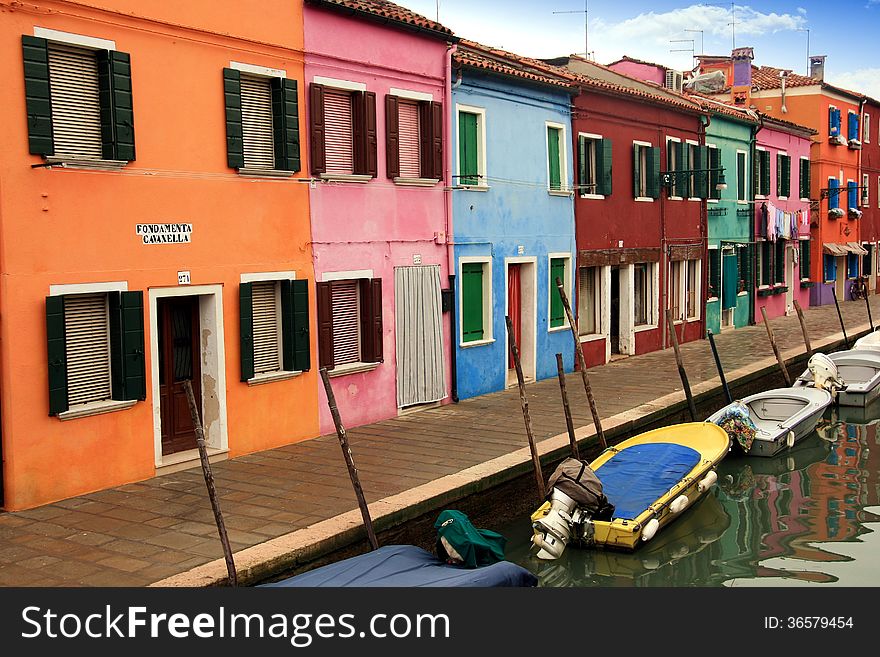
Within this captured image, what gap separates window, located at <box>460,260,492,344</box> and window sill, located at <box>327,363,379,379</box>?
2734 mm

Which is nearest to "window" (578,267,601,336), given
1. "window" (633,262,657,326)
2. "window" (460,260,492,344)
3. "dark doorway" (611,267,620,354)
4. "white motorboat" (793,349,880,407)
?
"dark doorway" (611,267,620,354)

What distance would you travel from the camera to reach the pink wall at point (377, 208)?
47.2 feet

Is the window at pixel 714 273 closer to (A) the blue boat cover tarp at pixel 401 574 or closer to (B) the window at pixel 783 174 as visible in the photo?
(B) the window at pixel 783 174

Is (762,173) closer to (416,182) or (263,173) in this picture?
(416,182)

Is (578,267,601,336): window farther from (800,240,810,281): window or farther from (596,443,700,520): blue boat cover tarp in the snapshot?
(800,240,810,281): window

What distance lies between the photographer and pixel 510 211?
1875 cm

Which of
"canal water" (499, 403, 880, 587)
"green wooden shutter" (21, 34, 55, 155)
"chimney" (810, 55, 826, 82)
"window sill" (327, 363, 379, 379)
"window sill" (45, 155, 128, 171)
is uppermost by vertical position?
"chimney" (810, 55, 826, 82)

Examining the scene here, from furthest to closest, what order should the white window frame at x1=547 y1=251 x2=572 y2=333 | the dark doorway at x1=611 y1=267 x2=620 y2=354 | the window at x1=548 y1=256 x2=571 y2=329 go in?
the dark doorway at x1=611 y1=267 x2=620 y2=354 < the window at x1=548 y1=256 x2=571 y2=329 < the white window frame at x1=547 y1=251 x2=572 y2=333

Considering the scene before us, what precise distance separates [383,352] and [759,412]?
806 centimetres

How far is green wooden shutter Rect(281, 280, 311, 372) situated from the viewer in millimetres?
13742

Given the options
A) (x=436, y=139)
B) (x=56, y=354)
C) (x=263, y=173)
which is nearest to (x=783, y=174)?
(x=436, y=139)

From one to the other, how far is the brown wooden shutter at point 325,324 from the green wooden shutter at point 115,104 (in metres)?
3.81

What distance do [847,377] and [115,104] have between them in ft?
59.1

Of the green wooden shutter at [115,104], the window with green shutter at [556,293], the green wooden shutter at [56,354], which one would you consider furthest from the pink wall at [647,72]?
the green wooden shutter at [56,354]
